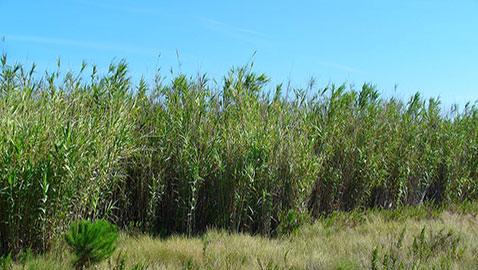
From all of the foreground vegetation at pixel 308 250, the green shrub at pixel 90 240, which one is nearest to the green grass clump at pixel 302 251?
the foreground vegetation at pixel 308 250

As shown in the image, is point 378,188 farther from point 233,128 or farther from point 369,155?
point 233,128

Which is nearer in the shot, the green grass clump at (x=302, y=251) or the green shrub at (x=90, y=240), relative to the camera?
the green shrub at (x=90, y=240)

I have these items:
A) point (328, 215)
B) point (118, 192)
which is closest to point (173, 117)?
point (118, 192)

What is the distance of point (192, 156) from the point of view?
550 centimetres

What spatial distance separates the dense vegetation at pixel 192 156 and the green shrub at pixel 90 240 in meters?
0.54

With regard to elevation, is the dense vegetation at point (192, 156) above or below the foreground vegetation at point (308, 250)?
above

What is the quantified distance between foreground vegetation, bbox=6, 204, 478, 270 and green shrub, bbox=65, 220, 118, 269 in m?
0.19

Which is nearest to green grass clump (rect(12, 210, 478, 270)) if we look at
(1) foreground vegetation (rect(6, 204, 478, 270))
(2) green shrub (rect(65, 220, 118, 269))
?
(1) foreground vegetation (rect(6, 204, 478, 270))

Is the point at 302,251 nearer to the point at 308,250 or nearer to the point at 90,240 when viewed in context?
the point at 308,250

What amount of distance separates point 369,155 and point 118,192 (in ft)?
13.0

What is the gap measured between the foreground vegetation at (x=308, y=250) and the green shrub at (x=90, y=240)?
19cm

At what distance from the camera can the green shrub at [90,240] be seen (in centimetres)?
352

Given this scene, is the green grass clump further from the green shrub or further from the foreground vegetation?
the green shrub

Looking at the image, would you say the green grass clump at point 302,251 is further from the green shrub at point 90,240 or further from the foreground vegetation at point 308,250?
the green shrub at point 90,240
